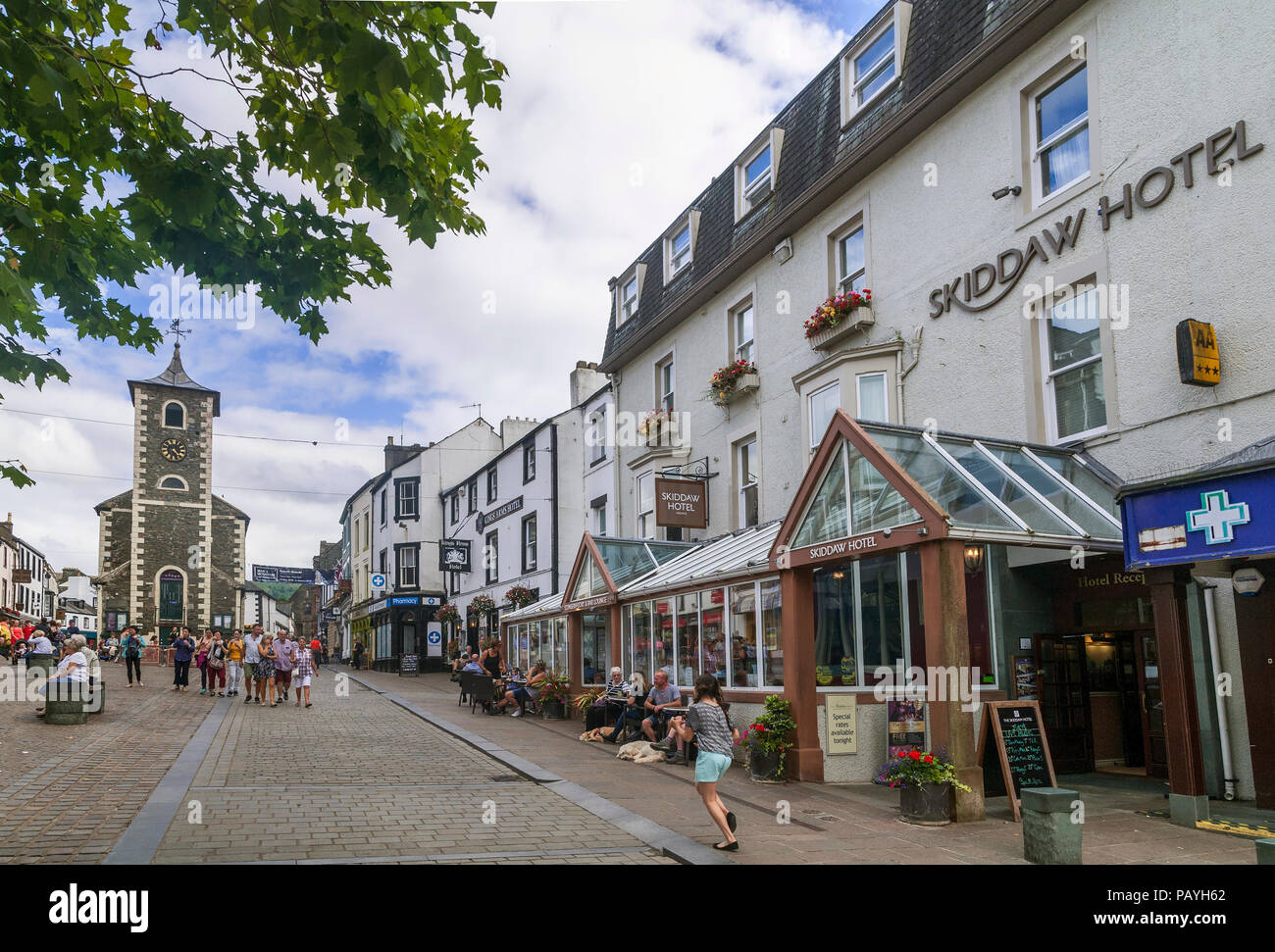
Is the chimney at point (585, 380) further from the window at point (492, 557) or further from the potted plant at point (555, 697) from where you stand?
the potted plant at point (555, 697)

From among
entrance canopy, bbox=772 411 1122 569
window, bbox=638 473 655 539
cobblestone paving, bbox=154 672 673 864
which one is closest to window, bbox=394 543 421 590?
window, bbox=638 473 655 539

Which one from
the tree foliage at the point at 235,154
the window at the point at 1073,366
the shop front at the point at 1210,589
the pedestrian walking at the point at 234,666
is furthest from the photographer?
the pedestrian walking at the point at 234,666

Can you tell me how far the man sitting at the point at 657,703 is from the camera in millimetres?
15180

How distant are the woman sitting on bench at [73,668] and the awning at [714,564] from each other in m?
9.34

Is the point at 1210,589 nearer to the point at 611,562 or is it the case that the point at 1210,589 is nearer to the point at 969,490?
the point at 969,490

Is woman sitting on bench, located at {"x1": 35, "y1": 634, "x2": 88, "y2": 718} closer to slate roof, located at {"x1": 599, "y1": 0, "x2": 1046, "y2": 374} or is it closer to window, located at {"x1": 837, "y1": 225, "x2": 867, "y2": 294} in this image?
slate roof, located at {"x1": 599, "y1": 0, "x2": 1046, "y2": 374}

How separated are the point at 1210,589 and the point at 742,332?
36.7ft

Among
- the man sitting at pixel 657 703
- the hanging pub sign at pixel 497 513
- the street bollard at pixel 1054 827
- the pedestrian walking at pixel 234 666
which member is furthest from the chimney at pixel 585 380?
the street bollard at pixel 1054 827

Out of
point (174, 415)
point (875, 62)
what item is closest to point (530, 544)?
point (875, 62)

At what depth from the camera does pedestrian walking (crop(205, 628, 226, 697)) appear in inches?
979

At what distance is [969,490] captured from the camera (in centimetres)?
1082

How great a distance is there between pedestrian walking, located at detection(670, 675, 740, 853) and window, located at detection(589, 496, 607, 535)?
1764 centimetres

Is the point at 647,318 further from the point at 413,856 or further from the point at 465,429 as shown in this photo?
the point at 465,429
